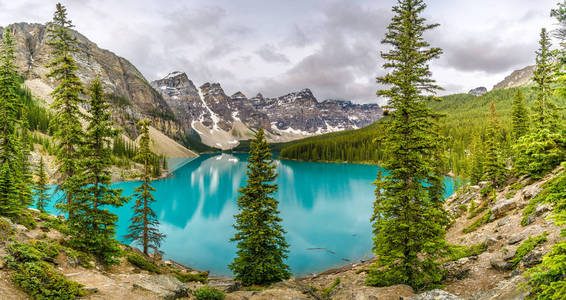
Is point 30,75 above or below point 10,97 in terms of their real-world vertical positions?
above

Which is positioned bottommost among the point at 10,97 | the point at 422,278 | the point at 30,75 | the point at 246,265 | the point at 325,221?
the point at 325,221

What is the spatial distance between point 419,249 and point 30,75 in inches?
8102

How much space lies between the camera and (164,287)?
9.61m

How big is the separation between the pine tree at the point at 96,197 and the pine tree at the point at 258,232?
7.00m

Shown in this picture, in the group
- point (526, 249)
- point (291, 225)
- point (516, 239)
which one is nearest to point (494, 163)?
point (516, 239)

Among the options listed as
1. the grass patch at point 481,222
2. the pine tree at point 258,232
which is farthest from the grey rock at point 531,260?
the grass patch at point 481,222

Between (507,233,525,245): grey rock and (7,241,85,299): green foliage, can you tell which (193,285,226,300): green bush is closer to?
(7,241,85,299): green foliage

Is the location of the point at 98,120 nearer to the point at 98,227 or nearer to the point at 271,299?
the point at 98,227

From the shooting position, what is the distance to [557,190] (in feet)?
19.2

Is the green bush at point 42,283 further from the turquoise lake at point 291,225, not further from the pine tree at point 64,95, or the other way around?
the turquoise lake at point 291,225

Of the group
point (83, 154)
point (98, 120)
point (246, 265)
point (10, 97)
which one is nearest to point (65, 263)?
point (83, 154)

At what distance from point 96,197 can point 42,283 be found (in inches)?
258

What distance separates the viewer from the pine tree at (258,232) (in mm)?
15000

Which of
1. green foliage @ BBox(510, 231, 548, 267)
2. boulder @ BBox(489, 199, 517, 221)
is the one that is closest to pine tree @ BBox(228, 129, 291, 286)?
green foliage @ BBox(510, 231, 548, 267)
